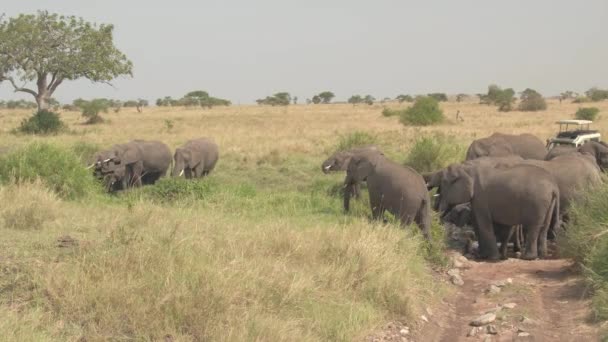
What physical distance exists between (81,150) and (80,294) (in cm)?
1368

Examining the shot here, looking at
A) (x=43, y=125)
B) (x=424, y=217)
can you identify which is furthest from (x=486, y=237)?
(x=43, y=125)

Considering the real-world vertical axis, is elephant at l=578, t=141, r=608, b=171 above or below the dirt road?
above

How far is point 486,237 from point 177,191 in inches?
230

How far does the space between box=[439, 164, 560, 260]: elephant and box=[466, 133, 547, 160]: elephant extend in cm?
475

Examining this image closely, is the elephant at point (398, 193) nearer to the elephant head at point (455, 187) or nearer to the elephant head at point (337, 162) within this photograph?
the elephant head at point (455, 187)

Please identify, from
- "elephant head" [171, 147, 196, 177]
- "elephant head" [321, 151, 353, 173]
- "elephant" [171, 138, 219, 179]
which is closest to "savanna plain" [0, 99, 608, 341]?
"elephant head" [321, 151, 353, 173]

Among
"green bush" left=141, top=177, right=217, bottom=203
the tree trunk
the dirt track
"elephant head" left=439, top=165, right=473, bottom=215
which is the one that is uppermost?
the tree trunk

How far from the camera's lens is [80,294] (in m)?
5.56

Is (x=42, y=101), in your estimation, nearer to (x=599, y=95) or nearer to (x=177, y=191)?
(x=177, y=191)

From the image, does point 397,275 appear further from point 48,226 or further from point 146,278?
point 48,226

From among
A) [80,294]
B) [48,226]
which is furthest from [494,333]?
[48,226]

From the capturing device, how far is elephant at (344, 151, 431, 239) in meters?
10.3

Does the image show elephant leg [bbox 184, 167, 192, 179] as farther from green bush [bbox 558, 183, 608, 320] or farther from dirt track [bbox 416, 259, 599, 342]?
green bush [bbox 558, 183, 608, 320]

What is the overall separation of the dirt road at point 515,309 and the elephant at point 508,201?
81 centimetres
